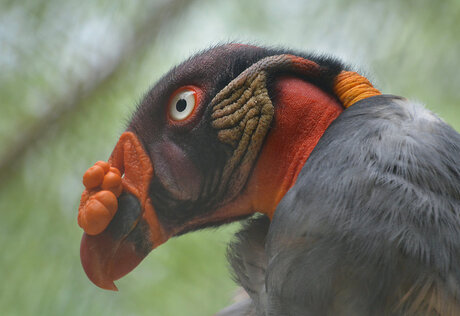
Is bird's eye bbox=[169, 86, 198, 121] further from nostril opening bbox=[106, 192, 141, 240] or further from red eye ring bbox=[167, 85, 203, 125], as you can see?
nostril opening bbox=[106, 192, 141, 240]

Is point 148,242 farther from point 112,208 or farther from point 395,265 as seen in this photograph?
point 395,265

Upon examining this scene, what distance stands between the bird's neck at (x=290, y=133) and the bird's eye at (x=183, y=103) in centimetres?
20

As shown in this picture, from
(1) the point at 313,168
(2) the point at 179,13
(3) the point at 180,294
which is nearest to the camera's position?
(1) the point at 313,168

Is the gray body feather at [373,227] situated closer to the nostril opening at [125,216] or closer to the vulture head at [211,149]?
the vulture head at [211,149]

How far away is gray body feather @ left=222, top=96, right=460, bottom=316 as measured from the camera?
102 centimetres

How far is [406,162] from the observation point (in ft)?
3.55

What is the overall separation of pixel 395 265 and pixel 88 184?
72 cm

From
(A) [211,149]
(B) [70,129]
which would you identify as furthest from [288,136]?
(B) [70,129]

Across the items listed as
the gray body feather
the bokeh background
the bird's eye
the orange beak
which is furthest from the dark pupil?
the bokeh background

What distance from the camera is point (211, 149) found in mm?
1407

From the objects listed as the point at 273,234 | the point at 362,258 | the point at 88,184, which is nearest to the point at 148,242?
the point at 88,184

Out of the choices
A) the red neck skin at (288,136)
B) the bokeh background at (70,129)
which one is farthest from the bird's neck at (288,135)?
the bokeh background at (70,129)

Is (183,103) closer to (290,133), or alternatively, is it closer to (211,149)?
(211,149)

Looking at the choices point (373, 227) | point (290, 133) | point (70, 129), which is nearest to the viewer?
point (373, 227)
